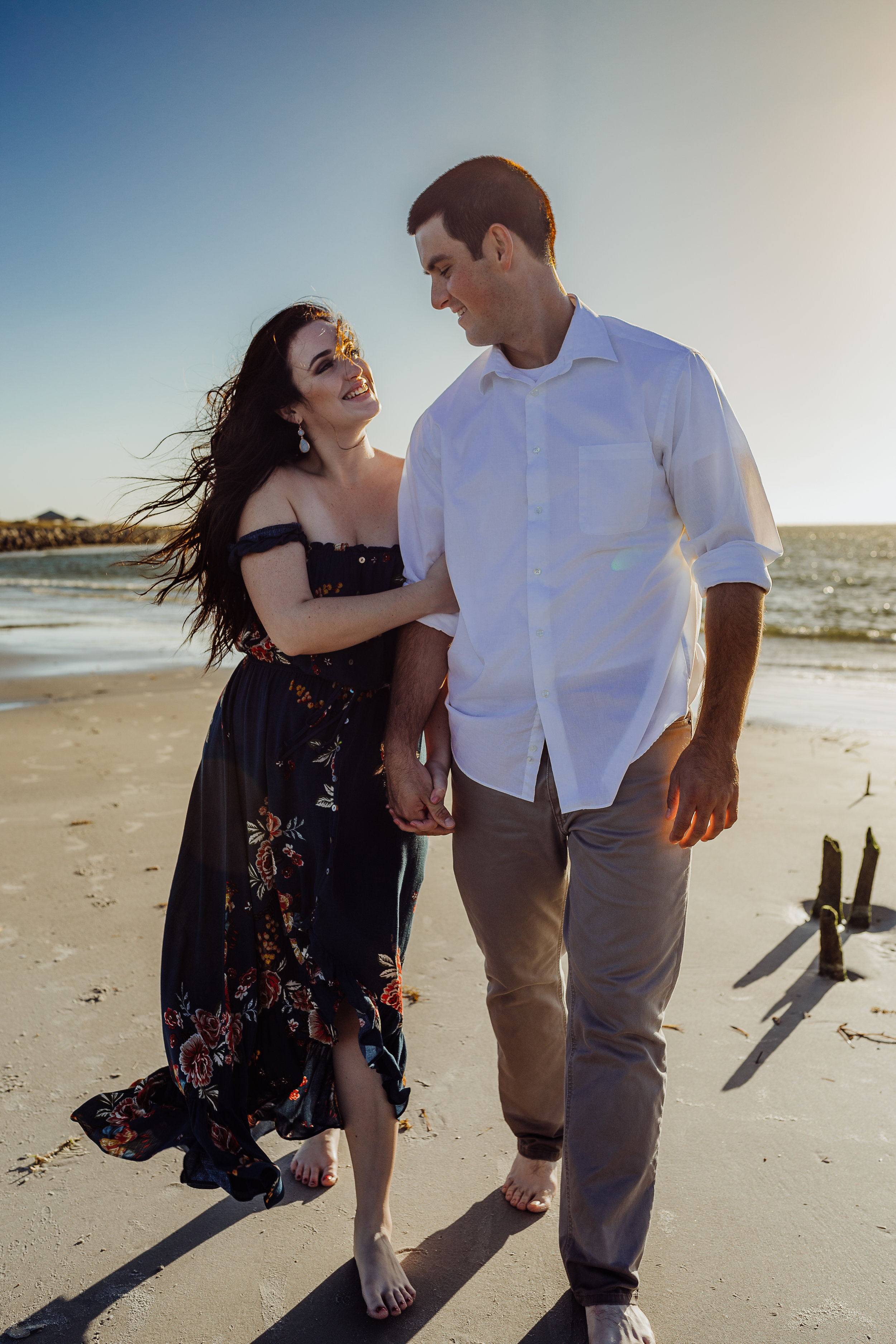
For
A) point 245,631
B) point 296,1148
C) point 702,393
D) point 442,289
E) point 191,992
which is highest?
point 442,289

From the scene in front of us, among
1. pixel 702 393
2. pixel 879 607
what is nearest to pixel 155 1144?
pixel 702 393

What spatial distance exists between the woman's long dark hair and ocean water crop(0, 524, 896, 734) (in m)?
0.19

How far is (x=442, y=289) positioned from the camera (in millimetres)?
2162

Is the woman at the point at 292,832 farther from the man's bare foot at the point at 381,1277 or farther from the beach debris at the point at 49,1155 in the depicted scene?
the beach debris at the point at 49,1155

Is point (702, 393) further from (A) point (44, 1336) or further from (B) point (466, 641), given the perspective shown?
(A) point (44, 1336)

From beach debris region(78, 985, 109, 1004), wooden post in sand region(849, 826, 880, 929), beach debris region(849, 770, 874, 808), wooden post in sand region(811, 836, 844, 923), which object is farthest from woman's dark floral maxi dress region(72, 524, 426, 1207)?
beach debris region(849, 770, 874, 808)

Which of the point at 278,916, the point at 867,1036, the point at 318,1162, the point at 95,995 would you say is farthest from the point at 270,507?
the point at 867,1036

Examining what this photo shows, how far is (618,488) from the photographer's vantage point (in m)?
1.97

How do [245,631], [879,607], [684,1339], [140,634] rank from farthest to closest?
[879,607], [140,634], [245,631], [684,1339]

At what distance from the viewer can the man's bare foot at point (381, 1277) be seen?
1.93 m

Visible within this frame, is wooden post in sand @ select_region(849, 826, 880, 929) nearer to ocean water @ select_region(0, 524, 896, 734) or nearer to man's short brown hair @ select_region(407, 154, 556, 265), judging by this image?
man's short brown hair @ select_region(407, 154, 556, 265)

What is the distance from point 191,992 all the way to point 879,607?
79.7 ft

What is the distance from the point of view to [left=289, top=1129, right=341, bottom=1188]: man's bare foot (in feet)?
7.86

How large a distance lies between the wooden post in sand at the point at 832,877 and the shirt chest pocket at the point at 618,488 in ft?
6.93
